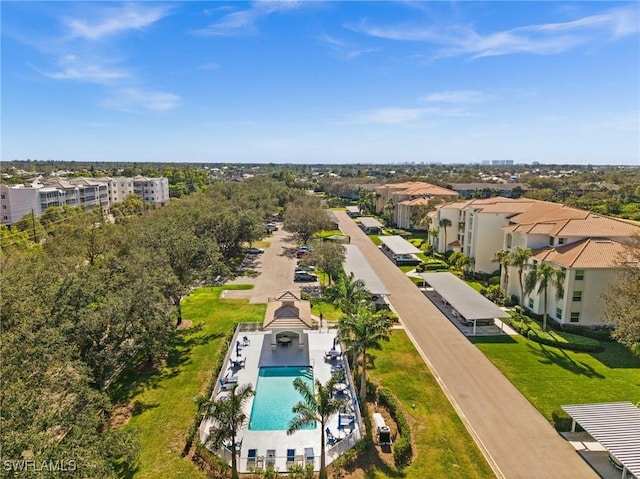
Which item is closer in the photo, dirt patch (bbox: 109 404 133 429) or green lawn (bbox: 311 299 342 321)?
dirt patch (bbox: 109 404 133 429)

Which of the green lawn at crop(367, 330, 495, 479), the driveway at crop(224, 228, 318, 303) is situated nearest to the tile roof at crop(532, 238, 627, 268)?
the green lawn at crop(367, 330, 495, 479)

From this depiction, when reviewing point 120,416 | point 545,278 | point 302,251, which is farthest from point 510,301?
point 120,416

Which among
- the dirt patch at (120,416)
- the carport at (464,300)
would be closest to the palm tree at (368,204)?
the carport at (464,300)

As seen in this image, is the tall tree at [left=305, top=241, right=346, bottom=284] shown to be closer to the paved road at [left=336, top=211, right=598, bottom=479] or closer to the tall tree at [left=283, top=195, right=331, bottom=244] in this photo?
the paved road at [left=336, top=211, right=598, bottom=479]

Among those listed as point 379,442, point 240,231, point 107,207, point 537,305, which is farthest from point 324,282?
point 107,207

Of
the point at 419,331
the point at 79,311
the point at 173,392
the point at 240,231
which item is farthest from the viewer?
the point at 240,231

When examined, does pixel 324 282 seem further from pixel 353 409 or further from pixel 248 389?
pixel 248 389

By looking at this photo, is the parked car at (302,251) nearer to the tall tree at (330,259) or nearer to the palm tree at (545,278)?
the tall tree at (330,259)
